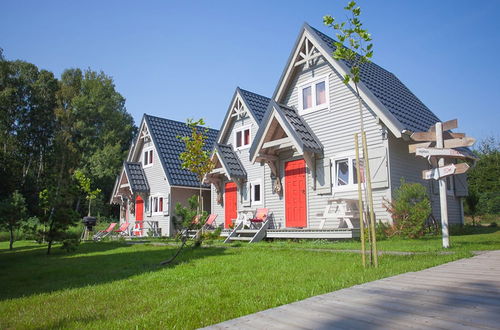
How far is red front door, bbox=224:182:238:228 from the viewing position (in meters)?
20.6

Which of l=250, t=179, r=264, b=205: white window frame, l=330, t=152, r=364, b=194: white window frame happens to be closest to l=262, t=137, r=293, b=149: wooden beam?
l=330, t=152, r=364, b=194: white window frame

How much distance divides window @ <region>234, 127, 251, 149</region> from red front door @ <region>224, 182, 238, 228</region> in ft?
6.97

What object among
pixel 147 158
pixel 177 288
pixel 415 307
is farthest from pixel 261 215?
pixel 415 307

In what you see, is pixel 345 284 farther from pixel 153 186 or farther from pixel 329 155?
pixel 153 186

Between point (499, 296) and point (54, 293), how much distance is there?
20.4 ft

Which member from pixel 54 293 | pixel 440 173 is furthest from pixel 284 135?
pixel 54 293

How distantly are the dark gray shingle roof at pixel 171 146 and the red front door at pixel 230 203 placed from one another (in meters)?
4.13

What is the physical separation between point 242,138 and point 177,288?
15.3 metres

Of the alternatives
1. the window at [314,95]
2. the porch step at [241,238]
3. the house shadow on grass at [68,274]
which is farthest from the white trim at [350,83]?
the house shadow on grass at [68,274]

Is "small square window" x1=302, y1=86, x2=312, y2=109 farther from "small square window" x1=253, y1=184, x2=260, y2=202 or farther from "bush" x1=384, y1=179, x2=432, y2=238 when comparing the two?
"bush" x1=384, y1=179, x2=432, y2=238

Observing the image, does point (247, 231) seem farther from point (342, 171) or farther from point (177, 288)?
point (177, 288)

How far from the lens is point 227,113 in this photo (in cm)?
2150

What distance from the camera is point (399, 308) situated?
356 cm

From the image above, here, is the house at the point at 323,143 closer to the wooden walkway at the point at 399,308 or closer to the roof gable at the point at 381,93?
the roof gable at the point at 381,93
